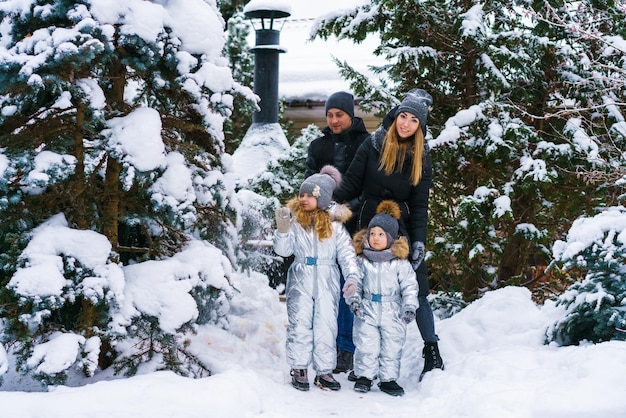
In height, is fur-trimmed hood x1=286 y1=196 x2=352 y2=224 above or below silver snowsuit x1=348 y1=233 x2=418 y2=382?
above

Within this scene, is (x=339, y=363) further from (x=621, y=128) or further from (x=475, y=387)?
(x=621, y=128)

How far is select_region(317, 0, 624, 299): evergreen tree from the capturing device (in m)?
5.57

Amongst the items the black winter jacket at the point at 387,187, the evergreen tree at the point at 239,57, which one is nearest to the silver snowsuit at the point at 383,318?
the black winter jacket at the point at 387,187

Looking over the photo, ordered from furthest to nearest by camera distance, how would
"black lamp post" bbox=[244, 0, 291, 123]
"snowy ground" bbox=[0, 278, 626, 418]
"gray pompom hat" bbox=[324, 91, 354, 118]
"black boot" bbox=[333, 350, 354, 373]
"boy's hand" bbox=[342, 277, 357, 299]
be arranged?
"black lamp post" bbox=[244, 0, 291, 123], "gray pompom hat" bbox=[324, 91, 354, 118], "black boot" bbox=[333, 350, 354, 373], "boy's hand" bbox=[342, 277, 357, 299], "snowy ground" bbox=[0, 278, 626, 418]

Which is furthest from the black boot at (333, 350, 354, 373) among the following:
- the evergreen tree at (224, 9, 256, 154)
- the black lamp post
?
the evergreen tree at (224, 9, 256, 154)

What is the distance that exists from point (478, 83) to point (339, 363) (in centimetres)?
300

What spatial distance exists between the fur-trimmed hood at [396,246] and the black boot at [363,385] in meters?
0.86

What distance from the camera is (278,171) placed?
7410 millimetres

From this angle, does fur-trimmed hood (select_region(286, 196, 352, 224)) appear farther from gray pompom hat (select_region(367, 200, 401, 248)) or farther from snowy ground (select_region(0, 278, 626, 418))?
snowy ground (select_region(0, 278, 626, 418))

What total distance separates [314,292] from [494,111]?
2.55m

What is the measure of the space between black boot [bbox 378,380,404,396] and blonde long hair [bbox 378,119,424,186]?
1384mm

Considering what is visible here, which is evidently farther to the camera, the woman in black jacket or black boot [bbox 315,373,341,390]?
the woman in black jacket

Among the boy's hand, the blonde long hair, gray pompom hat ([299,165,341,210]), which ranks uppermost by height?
the blonde long hair

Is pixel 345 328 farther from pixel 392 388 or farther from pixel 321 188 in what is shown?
pixel 321 188
